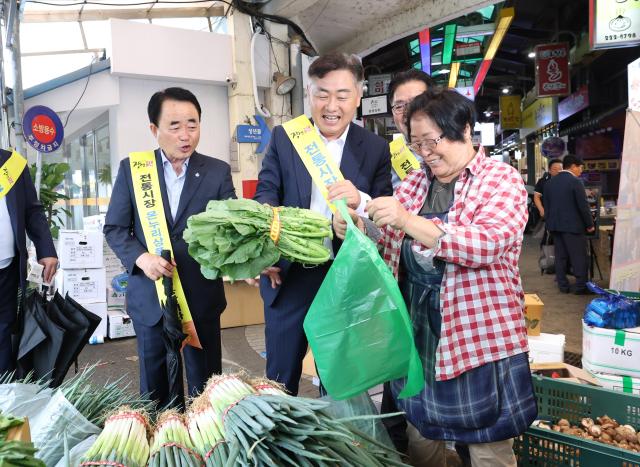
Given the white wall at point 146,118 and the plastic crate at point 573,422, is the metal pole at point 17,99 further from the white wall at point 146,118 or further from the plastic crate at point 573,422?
the plastic crate at point 573,422

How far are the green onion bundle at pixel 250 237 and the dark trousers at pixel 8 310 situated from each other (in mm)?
1802

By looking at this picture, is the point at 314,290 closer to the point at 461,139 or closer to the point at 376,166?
the point at 376,166

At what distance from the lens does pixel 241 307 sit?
6297 millimetres

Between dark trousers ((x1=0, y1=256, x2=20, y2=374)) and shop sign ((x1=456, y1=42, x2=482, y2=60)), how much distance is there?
37.9 feet

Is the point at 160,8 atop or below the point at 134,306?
atop

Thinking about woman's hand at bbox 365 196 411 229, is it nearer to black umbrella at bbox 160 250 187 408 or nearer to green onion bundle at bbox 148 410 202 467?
green onion bundle at bbox 148 410 202 467

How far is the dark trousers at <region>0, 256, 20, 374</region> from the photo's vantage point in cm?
289

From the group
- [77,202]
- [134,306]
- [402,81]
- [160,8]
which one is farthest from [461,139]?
[77,202]

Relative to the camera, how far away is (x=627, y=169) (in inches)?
177

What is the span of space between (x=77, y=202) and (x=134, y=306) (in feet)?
30.7

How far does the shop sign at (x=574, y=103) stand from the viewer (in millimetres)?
14203

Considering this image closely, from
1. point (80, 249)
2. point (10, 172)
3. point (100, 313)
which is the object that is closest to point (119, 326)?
point (100, 313)

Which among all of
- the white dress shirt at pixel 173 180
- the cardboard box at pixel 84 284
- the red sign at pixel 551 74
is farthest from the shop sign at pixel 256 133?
the red sign at pixel 551 74

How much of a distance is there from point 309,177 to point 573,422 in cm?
164
